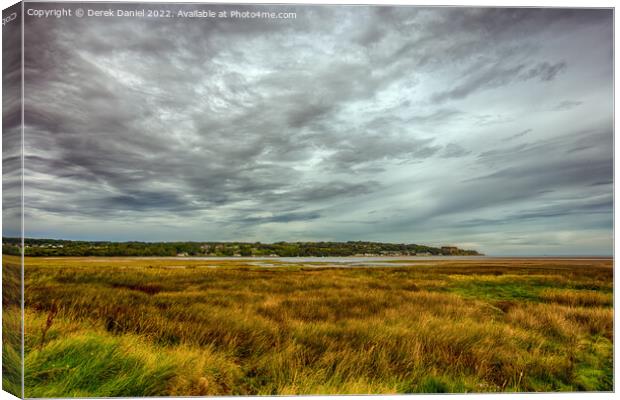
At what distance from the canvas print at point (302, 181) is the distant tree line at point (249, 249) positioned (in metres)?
0.04

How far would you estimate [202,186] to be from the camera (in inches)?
217

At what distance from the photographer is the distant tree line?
5.62 metres

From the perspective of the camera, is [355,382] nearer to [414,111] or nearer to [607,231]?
[414,111]

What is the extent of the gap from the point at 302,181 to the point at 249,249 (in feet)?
4.90

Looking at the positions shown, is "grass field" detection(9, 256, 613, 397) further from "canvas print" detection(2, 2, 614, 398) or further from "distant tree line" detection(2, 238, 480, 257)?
"distant tree line" detection(2, 238, 480, 257)

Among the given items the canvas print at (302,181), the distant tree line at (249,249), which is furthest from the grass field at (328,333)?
the distant tree line at (249,249)

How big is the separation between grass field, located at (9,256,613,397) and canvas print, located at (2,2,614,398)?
32 millimetres

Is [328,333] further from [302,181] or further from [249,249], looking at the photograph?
[302,181]

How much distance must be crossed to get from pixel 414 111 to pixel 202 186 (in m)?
3.43

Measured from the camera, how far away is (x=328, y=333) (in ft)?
17.5

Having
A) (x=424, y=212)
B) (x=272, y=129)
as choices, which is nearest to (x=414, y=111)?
(x=424, y=212)

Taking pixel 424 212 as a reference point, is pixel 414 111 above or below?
above

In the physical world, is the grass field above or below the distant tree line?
below

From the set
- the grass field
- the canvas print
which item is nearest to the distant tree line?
the canvas print
